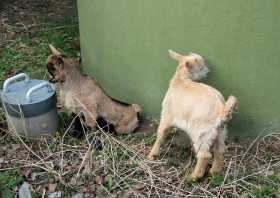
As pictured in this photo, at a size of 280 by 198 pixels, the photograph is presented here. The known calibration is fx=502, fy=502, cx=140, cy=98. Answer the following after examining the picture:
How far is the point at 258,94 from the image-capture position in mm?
5008

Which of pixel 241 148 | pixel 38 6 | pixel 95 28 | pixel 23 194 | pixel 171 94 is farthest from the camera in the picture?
pixel 38 6

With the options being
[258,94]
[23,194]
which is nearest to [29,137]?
[23,194]

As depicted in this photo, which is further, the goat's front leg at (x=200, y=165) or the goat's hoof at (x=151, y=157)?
the goat's hoof at (x=151, y=157)

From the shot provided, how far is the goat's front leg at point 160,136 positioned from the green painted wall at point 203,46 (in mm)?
637

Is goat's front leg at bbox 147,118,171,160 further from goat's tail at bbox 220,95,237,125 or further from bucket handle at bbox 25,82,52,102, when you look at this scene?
bucket handle at bbox 25,82,52,102

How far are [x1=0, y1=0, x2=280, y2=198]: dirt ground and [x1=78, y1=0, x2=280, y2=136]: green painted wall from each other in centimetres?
35

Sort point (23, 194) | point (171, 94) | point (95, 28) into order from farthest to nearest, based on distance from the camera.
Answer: point (95, 28) < point (171, 94) < point (23, 194)

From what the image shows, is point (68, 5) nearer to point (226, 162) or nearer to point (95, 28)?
point (95, 28)

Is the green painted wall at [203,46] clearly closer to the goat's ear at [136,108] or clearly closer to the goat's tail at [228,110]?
the goat's ear at [136,108]

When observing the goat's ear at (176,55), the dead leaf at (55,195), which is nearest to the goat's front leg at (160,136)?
the goat's ear at (176,55)

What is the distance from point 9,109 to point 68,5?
5308mm

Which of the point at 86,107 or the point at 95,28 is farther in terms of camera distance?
the point at 95,28

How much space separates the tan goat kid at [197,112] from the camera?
4.38m

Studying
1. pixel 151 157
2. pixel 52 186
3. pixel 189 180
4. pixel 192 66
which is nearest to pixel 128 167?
pixel 151 157
